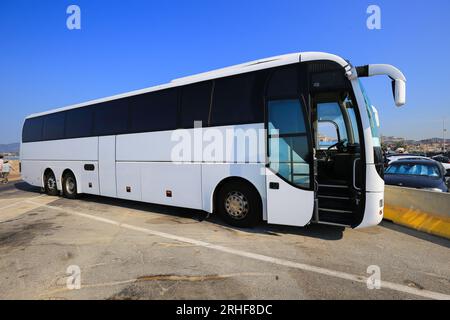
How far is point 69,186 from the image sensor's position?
32.9 ft

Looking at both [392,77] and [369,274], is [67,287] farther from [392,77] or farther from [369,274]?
[392,77]

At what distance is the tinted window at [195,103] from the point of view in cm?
610

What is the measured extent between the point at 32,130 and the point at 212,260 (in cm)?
1109

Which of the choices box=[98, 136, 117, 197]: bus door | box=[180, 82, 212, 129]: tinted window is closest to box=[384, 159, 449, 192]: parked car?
box=[180, 82, 212, 129]: tinted window

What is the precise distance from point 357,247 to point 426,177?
15.8 feet

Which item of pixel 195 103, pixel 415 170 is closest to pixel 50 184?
pixel 195 103

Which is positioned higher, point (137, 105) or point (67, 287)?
point (137, 105)

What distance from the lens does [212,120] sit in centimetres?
596

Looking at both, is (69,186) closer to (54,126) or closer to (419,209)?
(54,126)

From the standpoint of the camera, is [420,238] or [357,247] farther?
[420,238]

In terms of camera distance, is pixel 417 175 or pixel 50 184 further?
pixel 50 184

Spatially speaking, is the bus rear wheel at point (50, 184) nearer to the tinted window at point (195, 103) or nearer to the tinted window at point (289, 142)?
the tinted window at point (195, 103)
